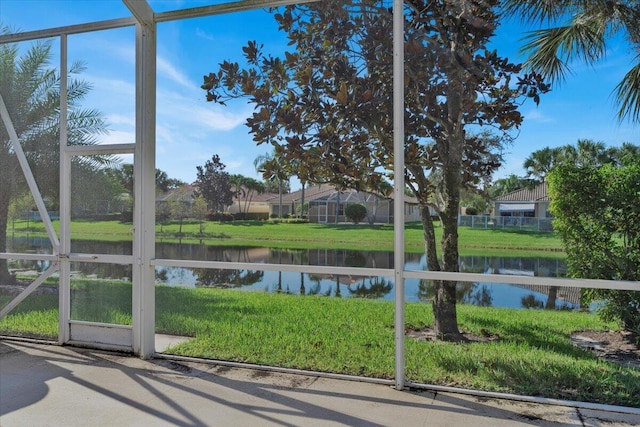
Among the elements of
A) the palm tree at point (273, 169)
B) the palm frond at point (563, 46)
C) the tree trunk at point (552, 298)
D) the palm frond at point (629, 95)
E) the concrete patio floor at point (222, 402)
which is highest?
the palm frond at point (563, 46)

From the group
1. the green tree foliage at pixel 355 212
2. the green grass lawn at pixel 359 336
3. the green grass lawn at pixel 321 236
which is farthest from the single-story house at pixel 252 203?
the green grass lawn at pixel 359 336

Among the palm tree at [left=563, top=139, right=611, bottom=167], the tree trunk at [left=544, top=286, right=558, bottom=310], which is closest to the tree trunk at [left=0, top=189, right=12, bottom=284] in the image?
the tree trunk at [left=544, top=286, right=558, bottom=310]

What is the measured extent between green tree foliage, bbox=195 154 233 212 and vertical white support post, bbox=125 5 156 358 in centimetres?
42

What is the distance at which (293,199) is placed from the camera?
4.16 meters

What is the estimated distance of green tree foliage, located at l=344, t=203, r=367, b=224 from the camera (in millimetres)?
3972

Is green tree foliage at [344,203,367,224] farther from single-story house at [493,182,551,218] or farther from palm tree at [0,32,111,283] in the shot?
palm tree at [0,32,111,283]

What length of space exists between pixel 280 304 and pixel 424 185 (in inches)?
63.9

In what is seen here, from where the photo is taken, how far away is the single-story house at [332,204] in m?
3.88

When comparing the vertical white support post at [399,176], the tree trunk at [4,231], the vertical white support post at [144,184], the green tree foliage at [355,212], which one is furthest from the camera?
the tree trunk at [4,231]

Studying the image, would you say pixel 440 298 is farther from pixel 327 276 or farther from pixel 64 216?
pixel 64 216

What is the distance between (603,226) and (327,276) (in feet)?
7.39

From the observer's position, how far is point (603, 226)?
12.8ft

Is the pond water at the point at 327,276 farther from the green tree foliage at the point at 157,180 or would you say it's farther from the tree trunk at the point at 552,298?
the green tree foliage at the point at 157,180

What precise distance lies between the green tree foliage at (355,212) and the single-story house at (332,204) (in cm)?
3
